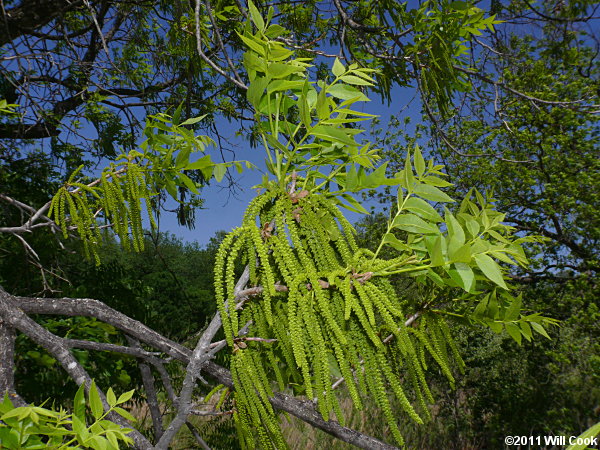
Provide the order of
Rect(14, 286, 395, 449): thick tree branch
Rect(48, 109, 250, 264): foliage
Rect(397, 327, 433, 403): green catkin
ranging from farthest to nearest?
Rect(48, 109, 250, 264): foliage
Rect(14, 286, 395, 449): thick tree branch
Rect(397, 327, 433, 403): green catkin

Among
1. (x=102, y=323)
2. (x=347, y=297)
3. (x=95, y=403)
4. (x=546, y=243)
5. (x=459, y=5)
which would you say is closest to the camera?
(x=347, y=297)

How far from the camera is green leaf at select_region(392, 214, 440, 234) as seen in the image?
2.80ft

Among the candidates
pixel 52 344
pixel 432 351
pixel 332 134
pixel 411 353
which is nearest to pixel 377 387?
pixel 411 353

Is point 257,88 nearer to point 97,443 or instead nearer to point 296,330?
point 296,330

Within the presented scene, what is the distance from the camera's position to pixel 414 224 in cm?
86

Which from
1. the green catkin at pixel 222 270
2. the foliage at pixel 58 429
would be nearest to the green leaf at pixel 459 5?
the green catkin at pixel 222 270

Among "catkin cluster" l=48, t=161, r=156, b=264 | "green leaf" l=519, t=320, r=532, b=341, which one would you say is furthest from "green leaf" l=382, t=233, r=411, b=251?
"catkin cluster" l=48, t=161, r=156, b=264

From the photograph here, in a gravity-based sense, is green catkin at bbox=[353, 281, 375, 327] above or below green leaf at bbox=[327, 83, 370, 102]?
below

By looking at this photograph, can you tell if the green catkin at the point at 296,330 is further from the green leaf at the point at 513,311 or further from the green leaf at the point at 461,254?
the green leaf at the point at 513,311

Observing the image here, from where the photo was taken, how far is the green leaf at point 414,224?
2.80 ft

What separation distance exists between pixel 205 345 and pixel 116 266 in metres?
4.29

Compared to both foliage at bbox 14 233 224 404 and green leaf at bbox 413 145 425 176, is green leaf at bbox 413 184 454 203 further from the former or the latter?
foliage at bbox 14 233 224 404

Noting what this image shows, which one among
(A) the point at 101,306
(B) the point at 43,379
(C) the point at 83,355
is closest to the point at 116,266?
(B) the point at 43,379

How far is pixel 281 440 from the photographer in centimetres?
99
